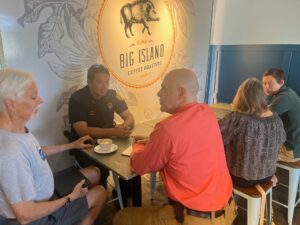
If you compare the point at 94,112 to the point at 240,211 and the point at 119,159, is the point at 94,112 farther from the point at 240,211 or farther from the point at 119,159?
the point at 240,211

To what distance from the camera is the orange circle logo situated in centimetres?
241

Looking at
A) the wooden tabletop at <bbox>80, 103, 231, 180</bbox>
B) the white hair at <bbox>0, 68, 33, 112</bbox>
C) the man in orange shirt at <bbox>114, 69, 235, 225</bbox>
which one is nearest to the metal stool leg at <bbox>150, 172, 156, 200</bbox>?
the wooden tabletop at <bbox>80, 103, 231, 180</bbox>

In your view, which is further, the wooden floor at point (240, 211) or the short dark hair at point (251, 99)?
the wooden floor at point (240, 211)

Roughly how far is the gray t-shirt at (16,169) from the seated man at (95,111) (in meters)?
0.70

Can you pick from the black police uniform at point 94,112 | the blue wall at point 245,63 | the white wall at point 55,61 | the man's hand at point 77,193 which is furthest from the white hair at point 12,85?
the blue wall at point 245,63

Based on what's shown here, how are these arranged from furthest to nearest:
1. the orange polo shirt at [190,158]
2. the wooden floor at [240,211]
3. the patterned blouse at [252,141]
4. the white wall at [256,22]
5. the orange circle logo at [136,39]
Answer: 1. the white wall at [256,22]
2. the orange circle logo at [136,39]
3. the wooden floor at [240,211]
4. the patterned blouse at [252,141]
5. the orange polo shirt at [190,158]

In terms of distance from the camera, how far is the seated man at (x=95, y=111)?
70.9 inches

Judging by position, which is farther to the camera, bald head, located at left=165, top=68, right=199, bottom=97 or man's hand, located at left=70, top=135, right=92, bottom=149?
man's hand, located at left=70, top=135, right=92, bottom=149

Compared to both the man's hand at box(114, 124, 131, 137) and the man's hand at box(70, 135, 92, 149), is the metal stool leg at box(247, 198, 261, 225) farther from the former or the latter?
the man's hand at box(70, 135, 92, 149)

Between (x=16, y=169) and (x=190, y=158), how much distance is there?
747 mm

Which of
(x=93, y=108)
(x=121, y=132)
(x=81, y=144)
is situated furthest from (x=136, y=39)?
(x=81, y=144)

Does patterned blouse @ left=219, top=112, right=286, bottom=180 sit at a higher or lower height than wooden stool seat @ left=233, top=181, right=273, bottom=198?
higher

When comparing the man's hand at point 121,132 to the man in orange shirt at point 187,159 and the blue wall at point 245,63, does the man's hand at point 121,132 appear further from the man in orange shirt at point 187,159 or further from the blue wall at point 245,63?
the blue wall at point 245,63

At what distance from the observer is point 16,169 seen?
97 centimetres
